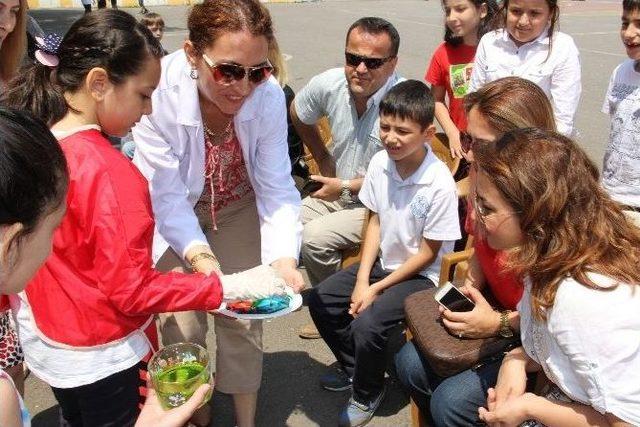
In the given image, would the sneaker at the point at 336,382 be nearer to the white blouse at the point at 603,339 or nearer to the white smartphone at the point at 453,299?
the white smartphone at the point at 453,299

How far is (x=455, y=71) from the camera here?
3.96m

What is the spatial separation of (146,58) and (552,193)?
4.14 feet

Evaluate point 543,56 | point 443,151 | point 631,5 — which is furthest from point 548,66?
point 443,151

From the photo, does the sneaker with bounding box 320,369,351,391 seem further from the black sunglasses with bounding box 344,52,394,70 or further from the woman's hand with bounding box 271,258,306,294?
the black sunglasses with bounding box 344,52,394,70

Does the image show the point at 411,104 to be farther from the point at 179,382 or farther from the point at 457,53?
the point at 179,382

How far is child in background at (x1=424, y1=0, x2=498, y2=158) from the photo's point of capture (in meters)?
3.84

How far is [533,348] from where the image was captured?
191 cm

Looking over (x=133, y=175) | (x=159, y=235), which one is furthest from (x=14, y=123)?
(x=159, y=235)

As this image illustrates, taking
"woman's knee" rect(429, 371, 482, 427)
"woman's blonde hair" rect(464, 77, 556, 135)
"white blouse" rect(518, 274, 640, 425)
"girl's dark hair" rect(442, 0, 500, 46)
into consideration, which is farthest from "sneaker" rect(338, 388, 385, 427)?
"girl's dark hair" rect(442, 0, 500, 46)

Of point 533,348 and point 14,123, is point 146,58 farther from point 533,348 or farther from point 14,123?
point 533,348

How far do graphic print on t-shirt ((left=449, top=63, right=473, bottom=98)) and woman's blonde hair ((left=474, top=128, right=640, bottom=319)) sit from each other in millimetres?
2232

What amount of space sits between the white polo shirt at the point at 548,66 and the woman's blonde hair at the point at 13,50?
2430 mm

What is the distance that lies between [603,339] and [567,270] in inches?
8.0

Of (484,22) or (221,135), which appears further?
(484,22)
